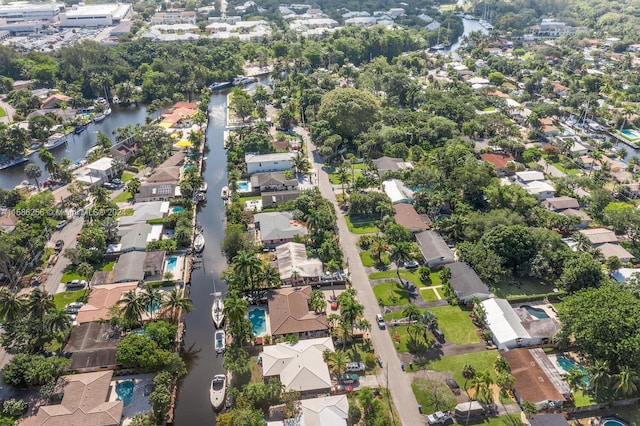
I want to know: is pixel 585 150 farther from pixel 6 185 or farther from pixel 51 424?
pixel 6 185

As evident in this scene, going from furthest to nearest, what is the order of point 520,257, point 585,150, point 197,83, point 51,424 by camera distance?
point 197,83 < point 585,150 < point 520,257 < point 51,424

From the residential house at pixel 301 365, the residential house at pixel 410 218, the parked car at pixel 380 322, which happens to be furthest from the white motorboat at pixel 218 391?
the residential house at pixel 410 218

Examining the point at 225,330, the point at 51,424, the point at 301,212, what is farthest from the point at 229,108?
the point at 51,424

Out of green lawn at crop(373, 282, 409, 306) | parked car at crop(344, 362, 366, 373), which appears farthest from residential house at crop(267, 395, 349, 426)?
green lawn at crop(373, 282, 409, 306)

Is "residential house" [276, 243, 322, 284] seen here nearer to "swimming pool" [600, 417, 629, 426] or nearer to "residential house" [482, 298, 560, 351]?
"residential house" [482, 298, 560, 351]

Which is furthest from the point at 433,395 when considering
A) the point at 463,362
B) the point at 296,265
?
the point at 296,265

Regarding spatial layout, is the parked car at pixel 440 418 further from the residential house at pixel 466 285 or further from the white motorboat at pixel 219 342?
the white motorboat at pixel 219 342
